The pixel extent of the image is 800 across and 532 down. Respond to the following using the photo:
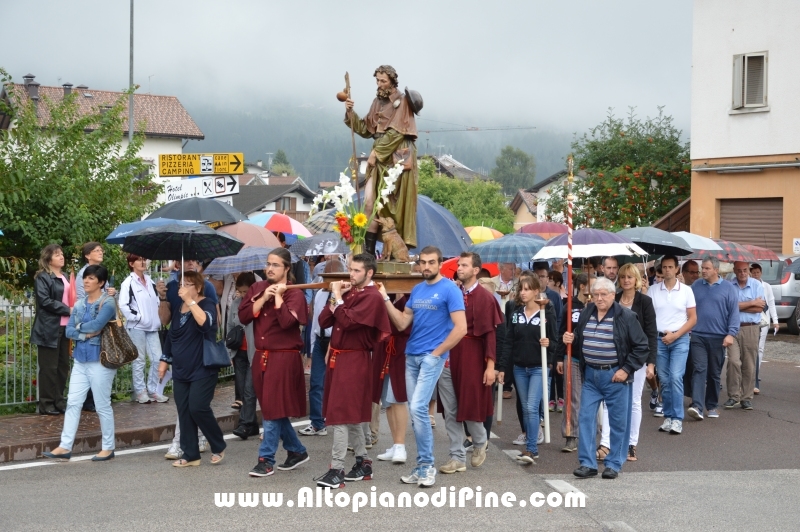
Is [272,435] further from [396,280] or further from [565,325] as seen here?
[565,325]

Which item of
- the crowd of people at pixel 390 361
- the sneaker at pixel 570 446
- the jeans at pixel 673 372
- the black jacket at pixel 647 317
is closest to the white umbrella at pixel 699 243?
the jeans at pixel 673 372

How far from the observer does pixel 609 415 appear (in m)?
9.23

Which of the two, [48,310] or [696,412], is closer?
[48,310]

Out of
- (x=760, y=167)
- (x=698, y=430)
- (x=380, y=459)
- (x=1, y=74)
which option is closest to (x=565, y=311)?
(x=698, y=430)

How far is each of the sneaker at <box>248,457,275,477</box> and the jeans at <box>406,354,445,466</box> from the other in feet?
4.32

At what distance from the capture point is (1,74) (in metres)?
16.5

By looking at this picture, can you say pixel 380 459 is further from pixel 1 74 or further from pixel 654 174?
pixel 654 174

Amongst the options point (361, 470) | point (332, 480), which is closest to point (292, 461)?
point (361, 470)

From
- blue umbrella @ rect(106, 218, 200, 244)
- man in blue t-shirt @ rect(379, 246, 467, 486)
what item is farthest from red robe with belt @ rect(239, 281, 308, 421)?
blue umbrella @ rect(106, 218, 200, 244)

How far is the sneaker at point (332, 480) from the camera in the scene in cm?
857

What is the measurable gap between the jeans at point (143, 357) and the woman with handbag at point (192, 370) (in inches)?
138

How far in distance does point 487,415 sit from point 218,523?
303cm

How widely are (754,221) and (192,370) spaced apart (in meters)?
22.3

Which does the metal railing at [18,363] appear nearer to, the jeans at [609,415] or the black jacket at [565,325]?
the black jacket at [565,325]
